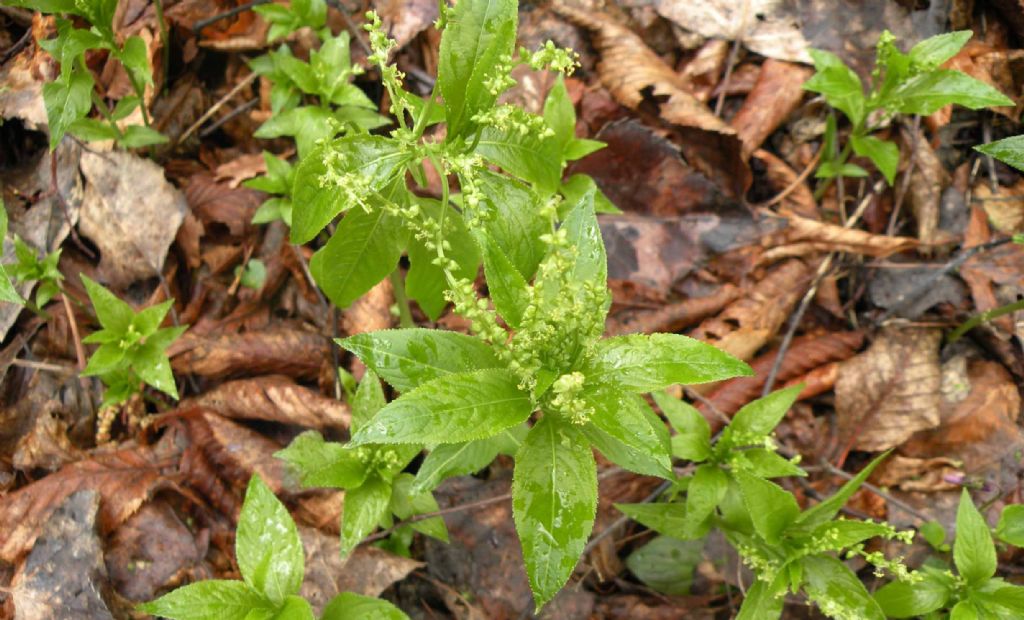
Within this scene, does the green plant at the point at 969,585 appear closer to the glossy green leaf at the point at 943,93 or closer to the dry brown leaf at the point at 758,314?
the dry brown leaf at the point at 758,314

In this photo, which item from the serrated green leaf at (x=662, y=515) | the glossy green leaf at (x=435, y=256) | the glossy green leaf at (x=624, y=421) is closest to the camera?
the glossy green leaf at (x=624, y=421)

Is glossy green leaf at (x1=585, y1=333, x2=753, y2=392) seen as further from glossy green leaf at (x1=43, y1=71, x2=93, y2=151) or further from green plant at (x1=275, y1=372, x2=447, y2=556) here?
glossy green leaf at (x1=43, y1=71, x2=93, y2=151)

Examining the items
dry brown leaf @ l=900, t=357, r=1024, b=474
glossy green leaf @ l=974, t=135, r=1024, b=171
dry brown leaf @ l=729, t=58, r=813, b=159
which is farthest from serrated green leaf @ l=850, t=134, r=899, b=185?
glossy green leaf @ l=974, t=135, r=1024, b=171

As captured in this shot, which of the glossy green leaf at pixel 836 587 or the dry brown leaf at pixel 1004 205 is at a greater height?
the dry brown leaf at pixel 1004 205

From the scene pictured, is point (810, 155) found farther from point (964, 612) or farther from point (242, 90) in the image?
point (242, 90)

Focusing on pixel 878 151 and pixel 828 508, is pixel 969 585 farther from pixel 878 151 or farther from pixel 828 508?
pixel 878 151

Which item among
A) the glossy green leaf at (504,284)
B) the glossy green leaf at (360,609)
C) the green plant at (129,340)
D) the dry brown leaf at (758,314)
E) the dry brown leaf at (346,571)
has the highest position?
the glossy green leaf at (504,284)

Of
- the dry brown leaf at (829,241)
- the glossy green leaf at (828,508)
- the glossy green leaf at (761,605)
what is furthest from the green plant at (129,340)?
the dry brown leaf at (829,241)
